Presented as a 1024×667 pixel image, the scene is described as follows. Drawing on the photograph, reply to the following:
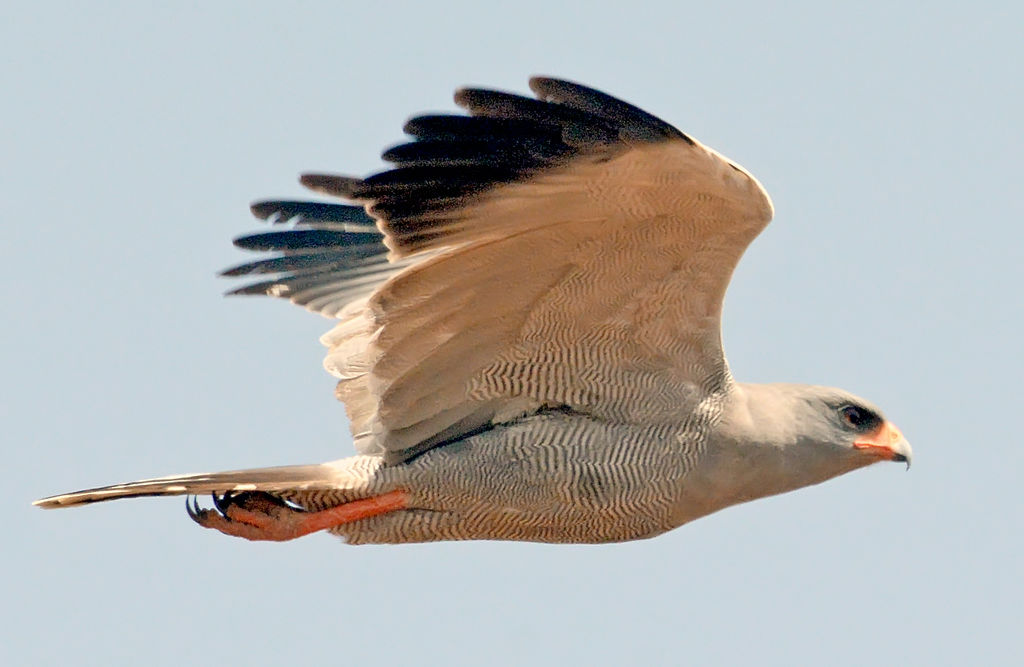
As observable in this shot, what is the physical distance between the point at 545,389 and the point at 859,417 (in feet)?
7.03

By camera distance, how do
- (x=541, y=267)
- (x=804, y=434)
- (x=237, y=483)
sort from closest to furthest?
1. (x=541, y=267)
2. (x=237, y=483)
3. (x=804, y=434)

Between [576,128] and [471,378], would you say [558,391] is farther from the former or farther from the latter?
[576,128]

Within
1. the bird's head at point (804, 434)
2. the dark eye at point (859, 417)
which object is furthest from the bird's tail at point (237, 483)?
the dark eye at point (859, 417)

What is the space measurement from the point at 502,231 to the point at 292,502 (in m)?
2.47

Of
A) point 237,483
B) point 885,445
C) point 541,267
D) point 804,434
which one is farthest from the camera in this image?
point 885,445

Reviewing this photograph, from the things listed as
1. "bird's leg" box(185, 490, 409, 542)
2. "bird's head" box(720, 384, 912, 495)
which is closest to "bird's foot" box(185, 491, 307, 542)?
"bird's leg" box(185, 490, 409, 542)

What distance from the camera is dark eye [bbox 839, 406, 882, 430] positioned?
35.7 feet

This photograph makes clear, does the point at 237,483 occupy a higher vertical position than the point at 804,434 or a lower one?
higher

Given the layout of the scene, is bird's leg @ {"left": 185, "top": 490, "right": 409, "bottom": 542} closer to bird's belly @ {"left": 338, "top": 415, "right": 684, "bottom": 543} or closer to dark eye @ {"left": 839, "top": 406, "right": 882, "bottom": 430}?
bird's belly @ {"left": 338, "top": 415, "right": 684, "bottom": 543}

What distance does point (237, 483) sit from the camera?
1018cm

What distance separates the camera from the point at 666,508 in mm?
10469

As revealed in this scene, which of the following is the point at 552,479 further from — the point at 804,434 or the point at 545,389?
the point at 804,434

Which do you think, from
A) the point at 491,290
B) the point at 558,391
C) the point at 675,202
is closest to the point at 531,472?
the point at 558,391

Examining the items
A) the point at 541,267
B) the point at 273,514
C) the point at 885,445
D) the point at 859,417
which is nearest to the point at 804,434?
the point at 859,417
